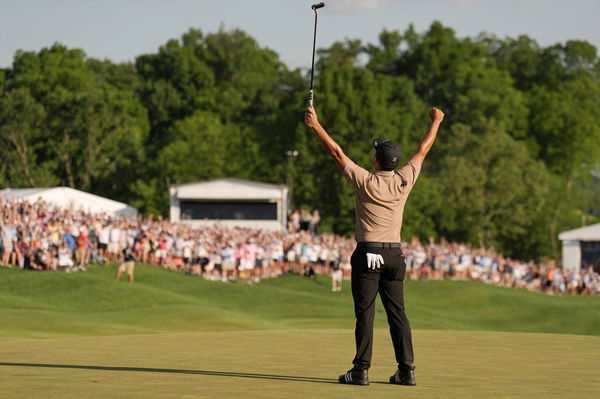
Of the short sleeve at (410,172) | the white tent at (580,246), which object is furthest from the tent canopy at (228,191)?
the short sleeve at (410,172)

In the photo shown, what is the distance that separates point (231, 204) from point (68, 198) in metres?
11.5

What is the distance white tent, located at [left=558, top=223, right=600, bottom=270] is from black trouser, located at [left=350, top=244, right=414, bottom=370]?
60.1 metres

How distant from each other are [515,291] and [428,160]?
46619 millimetres

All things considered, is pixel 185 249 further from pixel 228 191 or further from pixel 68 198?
pixel 228 191

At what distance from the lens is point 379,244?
10.2m

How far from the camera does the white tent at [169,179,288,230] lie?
63250 millimetres

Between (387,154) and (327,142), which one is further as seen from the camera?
(387,154)

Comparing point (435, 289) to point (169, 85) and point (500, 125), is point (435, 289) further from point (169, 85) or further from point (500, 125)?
point (169, 85)

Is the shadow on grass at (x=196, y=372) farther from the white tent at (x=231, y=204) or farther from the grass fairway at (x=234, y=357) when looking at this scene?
the white tent at (x=231, y=204)

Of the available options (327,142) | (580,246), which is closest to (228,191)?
(580,246)

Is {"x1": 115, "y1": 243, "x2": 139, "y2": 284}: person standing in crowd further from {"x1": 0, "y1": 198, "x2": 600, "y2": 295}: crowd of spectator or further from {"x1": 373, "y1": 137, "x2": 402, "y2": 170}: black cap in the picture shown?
{"x1": 373, "y1": 137, "x2": 402, "y2": 170}: black cap

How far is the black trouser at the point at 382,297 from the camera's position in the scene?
1019 centimetres

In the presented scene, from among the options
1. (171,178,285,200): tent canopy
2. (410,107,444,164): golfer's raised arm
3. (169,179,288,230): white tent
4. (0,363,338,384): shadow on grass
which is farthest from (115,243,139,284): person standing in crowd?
(410,107,444,164): golfer's raised arm

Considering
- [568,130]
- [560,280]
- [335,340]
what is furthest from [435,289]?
[568,130]
